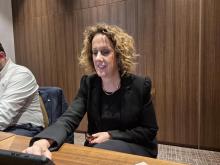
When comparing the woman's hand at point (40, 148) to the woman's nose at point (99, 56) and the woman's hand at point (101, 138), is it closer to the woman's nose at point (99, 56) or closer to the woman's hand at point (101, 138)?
the woman's hand at point (101, 138)

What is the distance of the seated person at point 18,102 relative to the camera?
74.7 inches

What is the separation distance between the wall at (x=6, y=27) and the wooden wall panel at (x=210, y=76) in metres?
3.04

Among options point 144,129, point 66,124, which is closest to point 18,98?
point 66,124

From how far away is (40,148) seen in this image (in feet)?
3.51

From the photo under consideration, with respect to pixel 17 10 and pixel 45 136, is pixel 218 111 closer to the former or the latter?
pixel 45 136

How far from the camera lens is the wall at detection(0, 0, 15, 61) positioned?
3.94 metres

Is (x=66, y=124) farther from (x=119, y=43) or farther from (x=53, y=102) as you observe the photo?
(x=53, y=102)

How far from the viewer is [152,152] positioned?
1.41 meters

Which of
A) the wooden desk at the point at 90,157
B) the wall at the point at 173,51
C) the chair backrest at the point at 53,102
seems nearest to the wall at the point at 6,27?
the wall at the point at 173,51

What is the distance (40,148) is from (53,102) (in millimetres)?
1022

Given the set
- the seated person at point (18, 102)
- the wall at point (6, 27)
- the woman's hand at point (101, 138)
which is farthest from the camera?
the wall at point (6, 27)

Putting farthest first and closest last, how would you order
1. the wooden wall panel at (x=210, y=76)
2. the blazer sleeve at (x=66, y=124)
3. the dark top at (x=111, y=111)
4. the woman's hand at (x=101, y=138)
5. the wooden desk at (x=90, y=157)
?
the wooden wall panel at (x=210, y=76)
the dark top at (x=111, y=111)
the woman's hand at (x=101, y=138)
the blazer sleeve at (x=66, y=124)
the wooden desk at (x=90, y=157)

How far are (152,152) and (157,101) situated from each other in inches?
67.8

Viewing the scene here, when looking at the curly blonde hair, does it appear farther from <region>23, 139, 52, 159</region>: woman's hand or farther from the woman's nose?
<region>23, 139, 52, 159</region>: woman's hand
